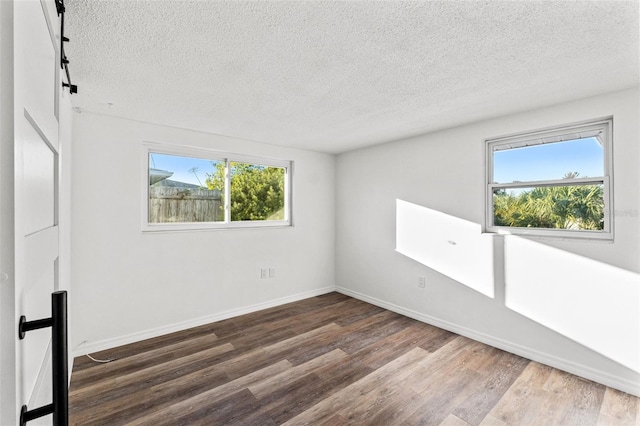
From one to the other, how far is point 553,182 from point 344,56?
222 cm

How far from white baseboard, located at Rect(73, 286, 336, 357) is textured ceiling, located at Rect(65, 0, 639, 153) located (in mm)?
2167

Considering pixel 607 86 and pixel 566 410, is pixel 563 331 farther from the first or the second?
pixel 607 86

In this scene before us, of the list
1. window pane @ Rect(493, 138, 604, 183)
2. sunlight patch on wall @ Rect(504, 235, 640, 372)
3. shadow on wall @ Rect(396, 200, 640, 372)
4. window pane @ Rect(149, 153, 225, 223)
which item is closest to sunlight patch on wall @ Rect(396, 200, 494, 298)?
shadow on wall @ Rect(396, 200, 640, 372)

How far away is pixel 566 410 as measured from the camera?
6.51ft

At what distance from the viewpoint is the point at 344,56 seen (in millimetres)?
1747

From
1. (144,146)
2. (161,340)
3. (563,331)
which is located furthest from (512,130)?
(161,340)

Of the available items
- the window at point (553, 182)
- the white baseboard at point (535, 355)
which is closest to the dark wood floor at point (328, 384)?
the white baseboard at point (535, 355)

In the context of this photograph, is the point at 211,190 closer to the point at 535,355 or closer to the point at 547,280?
the point at 547,280

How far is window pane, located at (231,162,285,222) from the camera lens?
373 cm

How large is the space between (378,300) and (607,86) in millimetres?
3127

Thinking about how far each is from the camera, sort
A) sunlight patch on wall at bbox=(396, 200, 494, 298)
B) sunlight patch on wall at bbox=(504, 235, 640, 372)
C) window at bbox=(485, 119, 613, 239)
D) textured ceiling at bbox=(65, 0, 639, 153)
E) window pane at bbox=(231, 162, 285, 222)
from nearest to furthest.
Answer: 1. textured ceiling at bbox=(65, 0, 639, 153)
2. sunlight patch on wall at bbox=(504, 235, 640, 372)
3. window at bbox=(485, 119, 613, 239)
4. sunlight patch on wall at bbox=(396, 200, 494, 298)
5. window pane at bbox=(231, 162, 285, 222)

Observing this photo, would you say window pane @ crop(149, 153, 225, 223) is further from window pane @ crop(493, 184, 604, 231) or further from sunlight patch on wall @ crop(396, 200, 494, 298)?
window pane @ crop(493, 184, 604, 231)

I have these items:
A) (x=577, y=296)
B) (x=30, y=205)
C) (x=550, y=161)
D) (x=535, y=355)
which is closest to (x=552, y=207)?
(x=550, y=161)

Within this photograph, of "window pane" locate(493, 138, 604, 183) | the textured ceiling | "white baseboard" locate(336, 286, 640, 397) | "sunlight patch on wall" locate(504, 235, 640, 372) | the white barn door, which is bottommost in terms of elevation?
"white baseboard" locate(336, 286, 640, 397)
